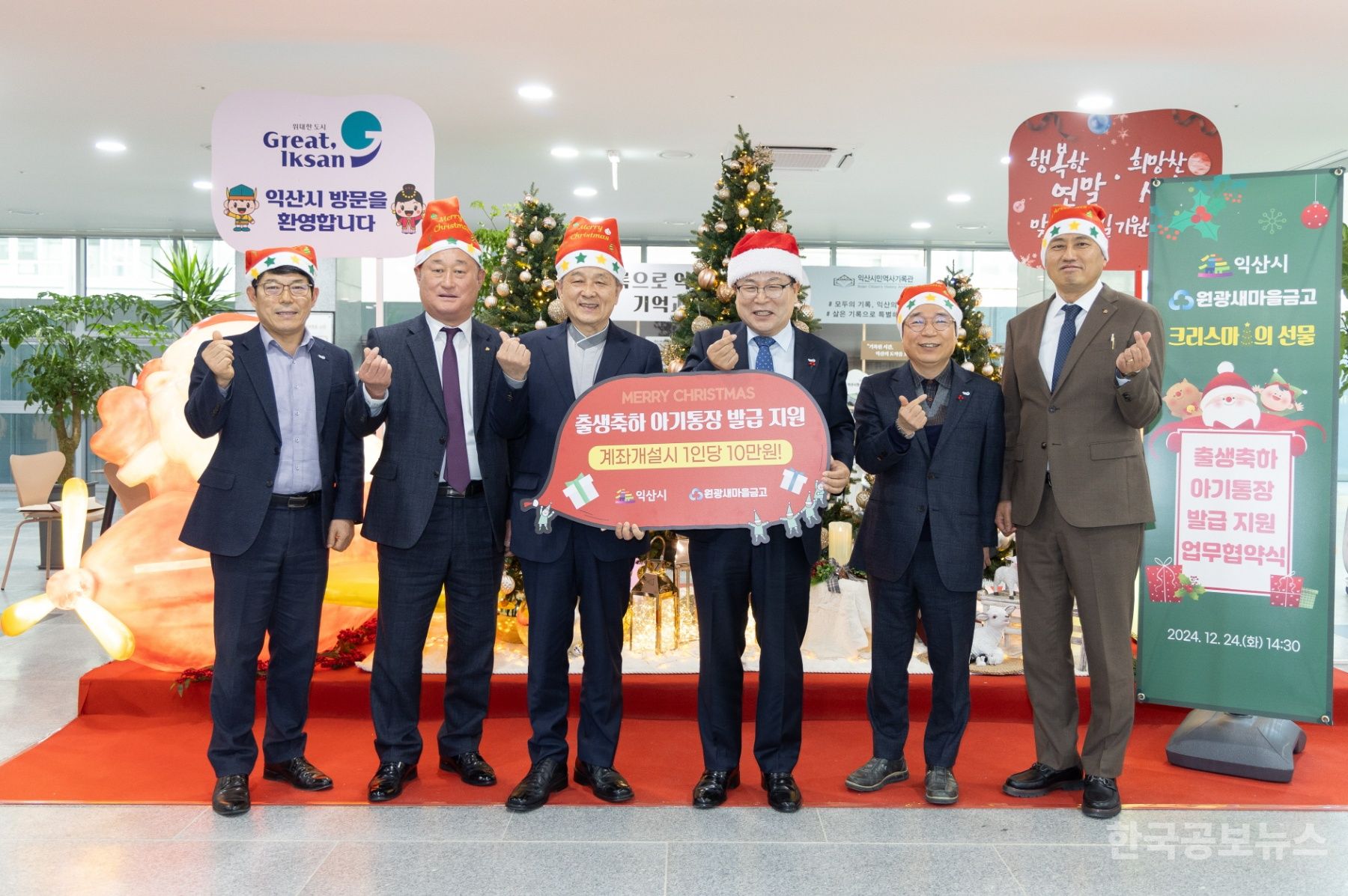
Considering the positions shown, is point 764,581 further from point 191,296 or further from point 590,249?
point 191,296

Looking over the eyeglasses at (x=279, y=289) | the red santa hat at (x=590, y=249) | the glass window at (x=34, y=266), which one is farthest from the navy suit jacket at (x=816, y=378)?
the glass window at (x=34, y=266)

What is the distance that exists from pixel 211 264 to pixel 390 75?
7.66 metres

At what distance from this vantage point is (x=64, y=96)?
706cm

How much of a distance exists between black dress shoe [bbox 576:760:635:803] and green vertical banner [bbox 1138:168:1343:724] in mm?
1847

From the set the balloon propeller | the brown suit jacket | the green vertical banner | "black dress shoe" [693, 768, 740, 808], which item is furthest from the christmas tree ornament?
the balloon propeller

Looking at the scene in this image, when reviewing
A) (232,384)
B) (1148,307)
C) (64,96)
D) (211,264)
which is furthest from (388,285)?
(1148,307)

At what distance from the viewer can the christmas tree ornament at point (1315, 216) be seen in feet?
10.5

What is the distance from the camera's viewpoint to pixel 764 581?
2939 mm

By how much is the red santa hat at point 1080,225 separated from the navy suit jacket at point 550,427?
4.16 ft

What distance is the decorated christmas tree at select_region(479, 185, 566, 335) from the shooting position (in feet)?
15.6

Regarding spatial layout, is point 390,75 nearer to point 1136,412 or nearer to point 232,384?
point 232,384

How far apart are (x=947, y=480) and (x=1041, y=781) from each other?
1005 mm

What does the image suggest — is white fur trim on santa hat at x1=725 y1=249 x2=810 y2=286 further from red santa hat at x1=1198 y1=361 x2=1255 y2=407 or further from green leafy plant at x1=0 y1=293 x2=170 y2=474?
green leafy plant at x1=0 y1=293 x2=170 y2=474

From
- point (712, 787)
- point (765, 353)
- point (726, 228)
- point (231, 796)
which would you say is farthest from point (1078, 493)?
point (231, 796)
